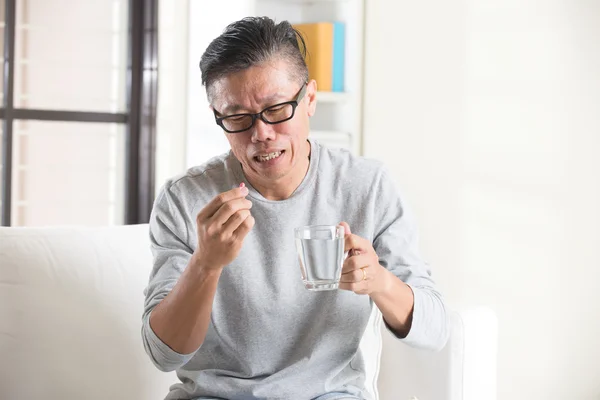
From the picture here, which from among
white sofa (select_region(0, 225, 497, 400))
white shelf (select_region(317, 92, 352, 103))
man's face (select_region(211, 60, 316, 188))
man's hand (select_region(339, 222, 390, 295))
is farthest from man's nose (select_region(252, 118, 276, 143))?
white shelf (select_region(317, 92, 352, 103))

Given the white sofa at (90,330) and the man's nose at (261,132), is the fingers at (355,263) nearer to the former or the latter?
the man's nose at (261,132)

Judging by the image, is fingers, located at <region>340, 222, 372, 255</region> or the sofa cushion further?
the sofa cushion

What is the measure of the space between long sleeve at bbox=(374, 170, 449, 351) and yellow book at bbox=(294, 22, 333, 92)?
5.52 feet

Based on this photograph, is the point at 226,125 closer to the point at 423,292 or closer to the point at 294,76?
the point at 294,76

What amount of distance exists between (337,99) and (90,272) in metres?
1.67

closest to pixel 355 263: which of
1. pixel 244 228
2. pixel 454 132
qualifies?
pixel 244 228

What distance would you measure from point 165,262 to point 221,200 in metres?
0.31

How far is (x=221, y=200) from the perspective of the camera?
142cm

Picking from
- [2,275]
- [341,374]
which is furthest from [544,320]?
[2,275]

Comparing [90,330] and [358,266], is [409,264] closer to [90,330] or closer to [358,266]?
[358,266]

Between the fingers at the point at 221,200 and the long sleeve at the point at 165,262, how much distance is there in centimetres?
26

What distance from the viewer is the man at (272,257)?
158cm

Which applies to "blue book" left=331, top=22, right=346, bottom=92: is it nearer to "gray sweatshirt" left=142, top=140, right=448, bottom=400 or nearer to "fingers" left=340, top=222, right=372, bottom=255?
"gray sweatshirt" left=142, top=140, right=448, bottom=400

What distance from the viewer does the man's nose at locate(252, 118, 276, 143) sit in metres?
1.56
